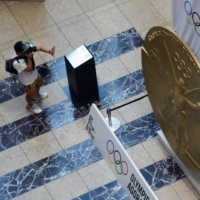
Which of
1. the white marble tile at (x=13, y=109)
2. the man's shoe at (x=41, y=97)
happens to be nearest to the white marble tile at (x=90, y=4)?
the man's shoe at (x=41, y=97)

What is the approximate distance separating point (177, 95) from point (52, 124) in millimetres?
2449

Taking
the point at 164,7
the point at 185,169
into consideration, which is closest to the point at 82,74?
the point at 185,169

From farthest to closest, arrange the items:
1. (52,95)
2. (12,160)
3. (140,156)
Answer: (52,95) → (12,160) → (140,156)

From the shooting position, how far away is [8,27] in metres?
9.63

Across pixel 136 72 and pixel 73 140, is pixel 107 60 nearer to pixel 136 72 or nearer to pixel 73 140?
pixel 136 72

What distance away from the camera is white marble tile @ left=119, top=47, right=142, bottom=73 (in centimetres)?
888

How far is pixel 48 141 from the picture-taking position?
8102mm

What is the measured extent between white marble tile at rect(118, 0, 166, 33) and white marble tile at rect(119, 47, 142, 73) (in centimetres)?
51

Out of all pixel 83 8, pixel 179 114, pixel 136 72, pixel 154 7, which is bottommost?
pixel 179 114

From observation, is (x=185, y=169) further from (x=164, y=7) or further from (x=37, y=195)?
(x=164, y=7)

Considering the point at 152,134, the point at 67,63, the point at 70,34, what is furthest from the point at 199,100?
the point at 70,34

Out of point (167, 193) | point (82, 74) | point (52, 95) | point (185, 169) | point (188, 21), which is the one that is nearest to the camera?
point (188, 21)

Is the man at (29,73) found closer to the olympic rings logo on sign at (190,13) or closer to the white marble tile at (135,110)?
the white marble tile at (135,110)

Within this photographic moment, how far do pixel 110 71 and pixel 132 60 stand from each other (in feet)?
1.31
